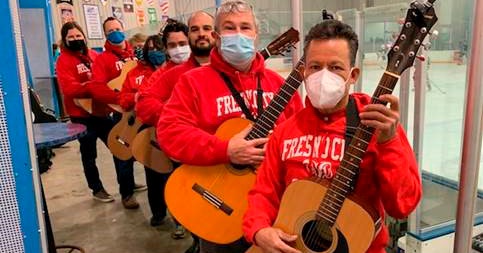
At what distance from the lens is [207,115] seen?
177 cm

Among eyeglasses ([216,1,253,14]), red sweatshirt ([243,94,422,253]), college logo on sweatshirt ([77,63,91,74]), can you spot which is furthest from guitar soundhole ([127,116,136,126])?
red sweatshirt ([243,94,422,253])

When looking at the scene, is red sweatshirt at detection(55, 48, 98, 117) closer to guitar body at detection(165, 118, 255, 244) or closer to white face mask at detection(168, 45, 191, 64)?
white face mask at detection(168, 45, 191, 64)

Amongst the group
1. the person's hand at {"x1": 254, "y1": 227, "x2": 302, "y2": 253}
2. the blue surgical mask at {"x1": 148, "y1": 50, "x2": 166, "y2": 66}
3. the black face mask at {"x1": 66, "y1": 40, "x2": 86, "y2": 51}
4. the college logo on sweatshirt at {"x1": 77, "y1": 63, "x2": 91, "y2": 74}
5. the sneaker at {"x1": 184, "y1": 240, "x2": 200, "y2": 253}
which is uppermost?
the black face mask at {"x1": 66, "y1": 40, "x2": 86, "y2": 51}

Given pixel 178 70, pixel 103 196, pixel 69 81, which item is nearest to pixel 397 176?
pixel 178 70

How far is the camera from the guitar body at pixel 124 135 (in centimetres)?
345

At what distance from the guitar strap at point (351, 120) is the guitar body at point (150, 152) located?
1.88 m

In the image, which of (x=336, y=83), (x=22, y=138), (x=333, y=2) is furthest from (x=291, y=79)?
(x=333, y=2)

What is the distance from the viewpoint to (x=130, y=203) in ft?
12.9

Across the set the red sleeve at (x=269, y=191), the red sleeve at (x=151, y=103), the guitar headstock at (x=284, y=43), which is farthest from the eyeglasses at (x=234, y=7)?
the red sleeve at (x=151, y=103)

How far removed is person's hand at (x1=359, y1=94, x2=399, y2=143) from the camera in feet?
3.50

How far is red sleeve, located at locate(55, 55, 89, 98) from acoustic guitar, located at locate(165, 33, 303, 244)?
228 cm

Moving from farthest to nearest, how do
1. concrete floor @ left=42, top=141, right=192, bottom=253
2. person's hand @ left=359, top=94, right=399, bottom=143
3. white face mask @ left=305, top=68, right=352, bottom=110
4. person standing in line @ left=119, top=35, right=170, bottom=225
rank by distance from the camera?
person standing in line @ left=119, top=35, right=170, bottom=225 → concrete floor @ left=42, top=141, right=192, bottom=253 → white face mask @ left=305, top=68, right=352, bottom=110 → person's hand @ left=359, top=94, right=399, bottom=143

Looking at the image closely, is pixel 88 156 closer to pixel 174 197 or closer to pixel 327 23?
pixel 174 197

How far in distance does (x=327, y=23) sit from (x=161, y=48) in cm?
230
